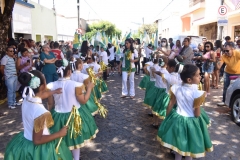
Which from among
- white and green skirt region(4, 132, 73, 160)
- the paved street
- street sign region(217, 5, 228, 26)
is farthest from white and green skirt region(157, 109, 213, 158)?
street sign region(217, 5, 228, 26)

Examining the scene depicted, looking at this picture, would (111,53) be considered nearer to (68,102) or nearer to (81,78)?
(81,78)

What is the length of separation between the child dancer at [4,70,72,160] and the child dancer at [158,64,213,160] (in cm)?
140

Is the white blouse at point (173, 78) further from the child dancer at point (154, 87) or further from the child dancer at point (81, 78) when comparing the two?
the child dancer at point (81, 78)

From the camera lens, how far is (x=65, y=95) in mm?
3338

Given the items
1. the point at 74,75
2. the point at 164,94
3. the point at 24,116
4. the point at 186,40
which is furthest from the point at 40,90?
the point at 186,40

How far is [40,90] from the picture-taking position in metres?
2.43

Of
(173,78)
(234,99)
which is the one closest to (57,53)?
(173,78)

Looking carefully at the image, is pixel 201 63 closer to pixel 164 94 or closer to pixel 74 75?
pixel 164 94

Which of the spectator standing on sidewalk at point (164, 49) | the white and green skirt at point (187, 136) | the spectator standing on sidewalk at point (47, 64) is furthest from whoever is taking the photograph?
the spectator standing on sidewalk at point (164, 49)

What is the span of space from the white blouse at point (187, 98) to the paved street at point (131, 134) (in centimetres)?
116

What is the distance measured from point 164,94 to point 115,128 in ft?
4.36

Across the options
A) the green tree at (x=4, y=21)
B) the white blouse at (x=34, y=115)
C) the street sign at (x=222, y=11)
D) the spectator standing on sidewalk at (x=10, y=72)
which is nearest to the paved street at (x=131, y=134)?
the spectator standing on sidewalk at (x=10, y=72)

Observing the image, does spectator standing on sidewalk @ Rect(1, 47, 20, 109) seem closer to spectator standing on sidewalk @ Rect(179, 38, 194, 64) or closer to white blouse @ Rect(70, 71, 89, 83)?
white blouse @ Rect(70, 71, 89, 83)

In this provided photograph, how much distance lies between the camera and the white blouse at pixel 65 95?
330cm
